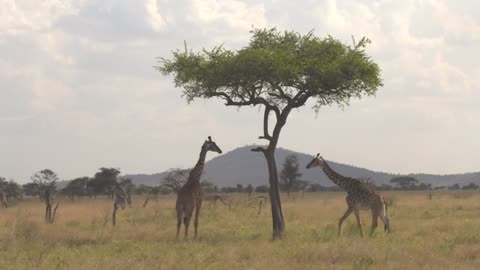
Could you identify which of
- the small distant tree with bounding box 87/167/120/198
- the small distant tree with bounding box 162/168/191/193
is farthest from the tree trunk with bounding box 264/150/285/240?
the small distant tree with bounding box 87/167/120/198

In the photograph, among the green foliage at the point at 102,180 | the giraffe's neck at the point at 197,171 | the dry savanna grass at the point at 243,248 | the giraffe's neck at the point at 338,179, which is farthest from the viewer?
the green foliage at the point at 102,180

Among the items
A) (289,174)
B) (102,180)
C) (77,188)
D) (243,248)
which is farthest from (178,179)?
(77,188)

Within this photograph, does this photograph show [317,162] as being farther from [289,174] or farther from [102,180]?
[102,180]

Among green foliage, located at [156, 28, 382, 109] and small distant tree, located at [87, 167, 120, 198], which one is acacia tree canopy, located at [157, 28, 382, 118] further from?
small distant tree, located at [87, 167, 120, 198]

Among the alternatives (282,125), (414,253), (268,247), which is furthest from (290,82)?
(414,253)

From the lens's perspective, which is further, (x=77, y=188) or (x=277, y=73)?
(x=77, y=188)

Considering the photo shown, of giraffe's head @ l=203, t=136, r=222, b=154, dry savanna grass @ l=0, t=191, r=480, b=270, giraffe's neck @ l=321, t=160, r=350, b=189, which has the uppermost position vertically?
giraffe's head @ l=203, t=136, r=222, b=154

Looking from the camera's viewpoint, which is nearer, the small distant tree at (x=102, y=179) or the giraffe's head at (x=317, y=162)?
the giraffe's head at (x=317, y=162)

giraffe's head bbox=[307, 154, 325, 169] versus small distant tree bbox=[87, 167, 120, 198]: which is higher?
small distant tree bbox=[87, 167, 120, 198]

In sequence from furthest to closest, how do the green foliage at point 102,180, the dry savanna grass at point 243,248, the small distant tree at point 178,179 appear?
the green foliage at point 102,180 < the small distant tree at point 178,179 < the dry savanna grass at point 243,248

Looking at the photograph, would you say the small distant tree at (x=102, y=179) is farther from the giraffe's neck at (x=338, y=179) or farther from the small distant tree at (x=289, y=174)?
the giraffe's neck at (x=338, y=179)

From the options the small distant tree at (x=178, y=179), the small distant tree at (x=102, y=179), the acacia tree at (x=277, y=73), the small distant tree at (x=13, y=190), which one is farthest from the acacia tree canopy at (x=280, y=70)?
the small distant tree at (x=102, y=179)

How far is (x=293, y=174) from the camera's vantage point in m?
81.2

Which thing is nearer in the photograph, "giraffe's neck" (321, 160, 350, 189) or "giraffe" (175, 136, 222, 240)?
"giraffe" (175, 136, 222, 240)
